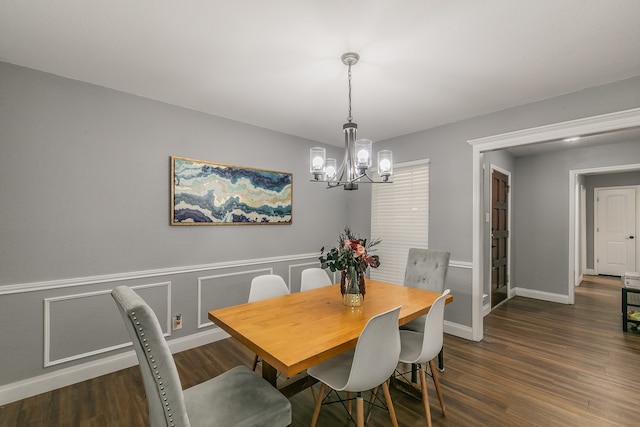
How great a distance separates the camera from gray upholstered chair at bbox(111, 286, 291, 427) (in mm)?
1107

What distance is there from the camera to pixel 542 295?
4.93 m

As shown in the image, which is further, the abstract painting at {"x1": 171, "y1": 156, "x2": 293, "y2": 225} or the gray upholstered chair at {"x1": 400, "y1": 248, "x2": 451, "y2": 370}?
the abstract painting at {"x1": 171, "y1": 156, "x2": 293, "y2": 225}

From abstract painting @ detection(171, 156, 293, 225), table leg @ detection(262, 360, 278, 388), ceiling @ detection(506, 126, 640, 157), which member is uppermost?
ceiling @ detection(506, 126, 640, 157)

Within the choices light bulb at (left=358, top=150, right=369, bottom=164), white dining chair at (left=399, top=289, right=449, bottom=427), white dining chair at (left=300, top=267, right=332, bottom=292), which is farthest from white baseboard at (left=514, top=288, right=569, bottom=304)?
light bulb at (left=358, top=150, right=369, bottom=164)

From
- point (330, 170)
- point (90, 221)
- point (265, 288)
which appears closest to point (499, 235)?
point (330, 170)

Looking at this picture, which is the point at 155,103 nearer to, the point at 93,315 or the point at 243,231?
the point at 243,231

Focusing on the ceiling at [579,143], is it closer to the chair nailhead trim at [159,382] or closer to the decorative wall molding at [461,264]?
the decorative wall molding at [461,264]

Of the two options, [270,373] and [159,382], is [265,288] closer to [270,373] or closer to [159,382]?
[270,373]

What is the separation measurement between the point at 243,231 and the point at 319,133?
1673 mm

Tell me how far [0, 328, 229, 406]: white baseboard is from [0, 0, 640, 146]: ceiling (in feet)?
8.03

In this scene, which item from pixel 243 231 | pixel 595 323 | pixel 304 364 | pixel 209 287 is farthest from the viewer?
pixel 595 323

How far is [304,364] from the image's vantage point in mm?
1343

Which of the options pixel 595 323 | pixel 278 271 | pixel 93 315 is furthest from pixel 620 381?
pixel 93 315

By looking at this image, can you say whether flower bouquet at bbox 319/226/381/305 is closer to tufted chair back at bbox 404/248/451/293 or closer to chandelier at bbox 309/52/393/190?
chandelier at bbox 309/52/393/190
